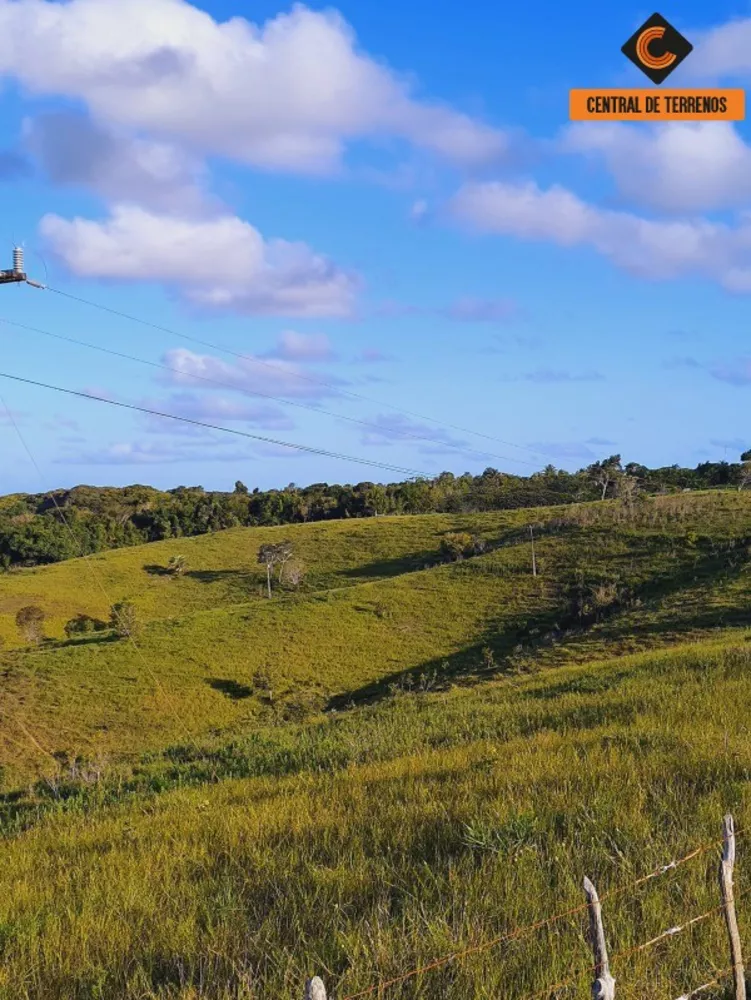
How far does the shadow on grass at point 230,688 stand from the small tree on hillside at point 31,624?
60.5ft

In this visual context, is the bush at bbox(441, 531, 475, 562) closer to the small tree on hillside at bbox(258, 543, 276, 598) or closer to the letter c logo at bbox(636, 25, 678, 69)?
the small tree on hillside at bbox(258, 543, 276, 598)

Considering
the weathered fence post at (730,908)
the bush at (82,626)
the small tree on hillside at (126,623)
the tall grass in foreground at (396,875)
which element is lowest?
the bush at (82,626)

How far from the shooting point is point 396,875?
478 centimetres

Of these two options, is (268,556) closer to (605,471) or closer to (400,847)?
(605,471)

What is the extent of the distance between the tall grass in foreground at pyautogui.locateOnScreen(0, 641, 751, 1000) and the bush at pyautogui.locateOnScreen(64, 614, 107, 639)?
185 ft

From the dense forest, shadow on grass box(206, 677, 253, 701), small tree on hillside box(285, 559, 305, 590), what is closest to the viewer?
shadow on grass box(206, 677, 253, 701)

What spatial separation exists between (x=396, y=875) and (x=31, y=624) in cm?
6041

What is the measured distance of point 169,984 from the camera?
3557 millimetres

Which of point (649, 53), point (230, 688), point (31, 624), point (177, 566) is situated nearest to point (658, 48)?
point (649, 53)

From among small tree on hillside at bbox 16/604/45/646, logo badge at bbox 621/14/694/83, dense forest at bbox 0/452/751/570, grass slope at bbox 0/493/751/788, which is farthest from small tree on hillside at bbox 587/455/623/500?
logo badge at bbox 621/14/694/83

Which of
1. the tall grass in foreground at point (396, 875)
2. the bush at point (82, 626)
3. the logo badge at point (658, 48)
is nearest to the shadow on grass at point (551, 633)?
the logo badge at point (658, 48)

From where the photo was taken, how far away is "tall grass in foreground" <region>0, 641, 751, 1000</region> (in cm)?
360

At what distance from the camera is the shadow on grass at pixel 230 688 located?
45.0 metres

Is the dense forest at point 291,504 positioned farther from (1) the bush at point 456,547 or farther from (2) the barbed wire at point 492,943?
(2) the barbed wire at point 492,943
